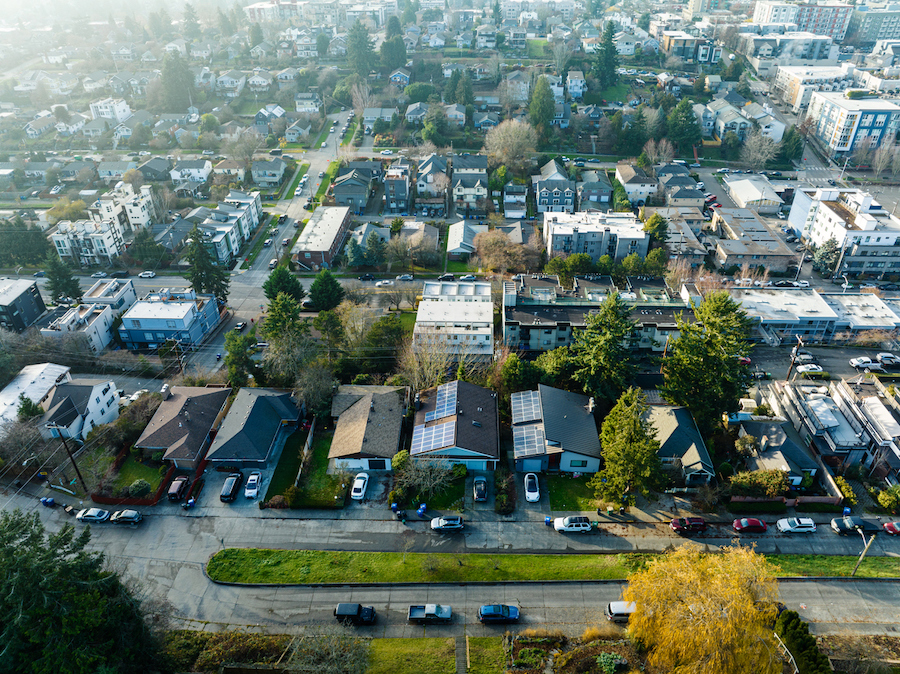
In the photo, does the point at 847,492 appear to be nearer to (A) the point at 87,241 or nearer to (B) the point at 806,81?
(A) the point at 87,241

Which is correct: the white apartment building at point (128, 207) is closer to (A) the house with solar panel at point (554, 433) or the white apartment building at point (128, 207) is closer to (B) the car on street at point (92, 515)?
(B) the car on street at point (92, 515)

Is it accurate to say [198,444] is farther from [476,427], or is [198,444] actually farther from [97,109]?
[97,109]

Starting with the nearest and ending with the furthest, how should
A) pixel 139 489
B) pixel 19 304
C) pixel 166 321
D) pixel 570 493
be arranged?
pixel 139 489 → pixel 570 493 → pixel 166 321 → pixel 19 304

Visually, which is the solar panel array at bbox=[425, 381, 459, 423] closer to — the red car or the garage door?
the garage door

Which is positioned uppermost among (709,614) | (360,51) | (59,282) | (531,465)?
(360,51)

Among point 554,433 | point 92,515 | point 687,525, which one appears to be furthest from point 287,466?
point 687,525

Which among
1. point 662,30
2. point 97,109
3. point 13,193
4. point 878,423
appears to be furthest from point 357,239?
point 662,30
